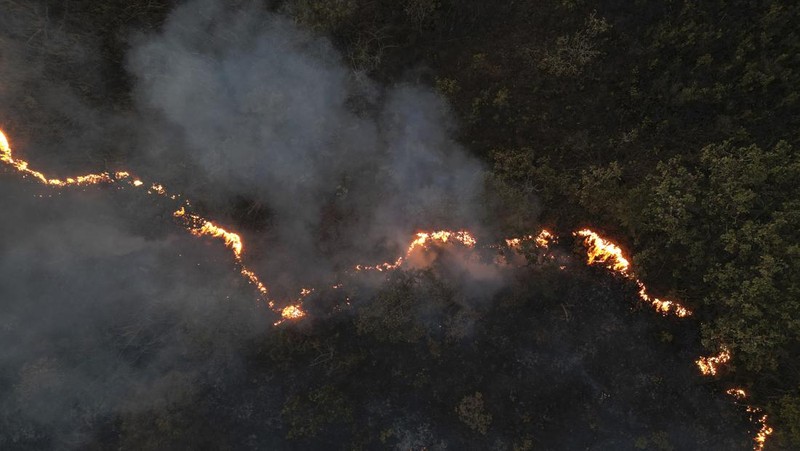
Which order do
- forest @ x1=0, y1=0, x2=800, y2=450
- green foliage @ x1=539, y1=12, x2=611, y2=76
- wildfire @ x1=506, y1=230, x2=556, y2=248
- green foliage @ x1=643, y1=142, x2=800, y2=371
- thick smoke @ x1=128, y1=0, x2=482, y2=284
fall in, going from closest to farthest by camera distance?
green foliage @ x1=643, y1=142, x2=800, y2=371
forest @ x1=0, y1=0, x2=800, y2=450
green foliage @ x1=539, y1=12, x2=611, y2=76
thick smoke @ x1=128, y1=0, x2=482, y2=284
wildfire @ x1=506, y1=230, x2=556, y2=248

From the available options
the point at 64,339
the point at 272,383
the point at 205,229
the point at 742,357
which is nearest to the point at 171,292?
the point at 205,229

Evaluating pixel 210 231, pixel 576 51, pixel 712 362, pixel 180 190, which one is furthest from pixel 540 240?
pixel 180 190

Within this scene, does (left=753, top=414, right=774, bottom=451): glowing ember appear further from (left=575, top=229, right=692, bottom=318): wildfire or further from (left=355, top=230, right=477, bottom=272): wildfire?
(left=355, top=230, right=477, bottom=272): wildfire

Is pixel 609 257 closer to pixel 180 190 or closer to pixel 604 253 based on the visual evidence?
pixel 604 253

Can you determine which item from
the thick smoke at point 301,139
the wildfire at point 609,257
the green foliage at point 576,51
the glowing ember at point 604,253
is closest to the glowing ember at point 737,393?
the wildfire at point 609,257

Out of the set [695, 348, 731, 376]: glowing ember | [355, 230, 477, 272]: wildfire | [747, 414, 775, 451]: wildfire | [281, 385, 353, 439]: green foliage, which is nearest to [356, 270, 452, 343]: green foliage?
[355, 230, 477, 272]: wildfire

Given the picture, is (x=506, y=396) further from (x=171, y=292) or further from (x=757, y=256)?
(x=171, y=292)
